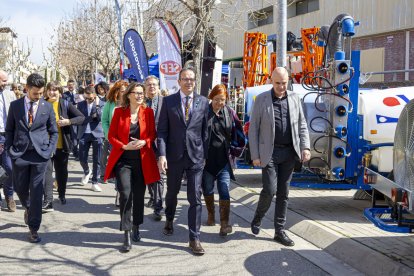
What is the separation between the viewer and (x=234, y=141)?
6266 mm

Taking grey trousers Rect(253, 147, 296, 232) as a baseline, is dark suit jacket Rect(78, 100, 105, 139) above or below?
above

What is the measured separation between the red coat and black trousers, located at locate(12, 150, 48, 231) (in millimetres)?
890

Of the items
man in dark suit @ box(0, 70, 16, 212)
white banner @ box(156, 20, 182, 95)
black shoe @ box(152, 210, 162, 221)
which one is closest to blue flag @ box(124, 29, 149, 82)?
white banner @ box(156, 20, 182, 95)

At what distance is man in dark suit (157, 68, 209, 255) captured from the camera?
5410mm

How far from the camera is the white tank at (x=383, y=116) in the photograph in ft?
19.4

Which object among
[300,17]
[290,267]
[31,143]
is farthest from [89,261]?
[300,17]

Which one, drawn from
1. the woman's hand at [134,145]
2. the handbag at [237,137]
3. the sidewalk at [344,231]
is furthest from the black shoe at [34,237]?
the sidewalk at [344,231]

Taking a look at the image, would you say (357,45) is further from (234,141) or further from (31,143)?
(31,143)

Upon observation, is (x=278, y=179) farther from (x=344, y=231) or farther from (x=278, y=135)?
(x=344, y=231)

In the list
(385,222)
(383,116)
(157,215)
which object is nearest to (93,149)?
(157,215)

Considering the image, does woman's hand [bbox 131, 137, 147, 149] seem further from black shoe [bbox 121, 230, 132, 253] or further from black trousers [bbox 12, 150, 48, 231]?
black trousers [bbox 12, 150, 48, 231]

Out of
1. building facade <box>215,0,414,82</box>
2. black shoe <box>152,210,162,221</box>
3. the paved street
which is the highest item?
building facade <box>215,0,414,82</box>

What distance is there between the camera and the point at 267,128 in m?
5.54

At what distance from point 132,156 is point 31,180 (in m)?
1.27
